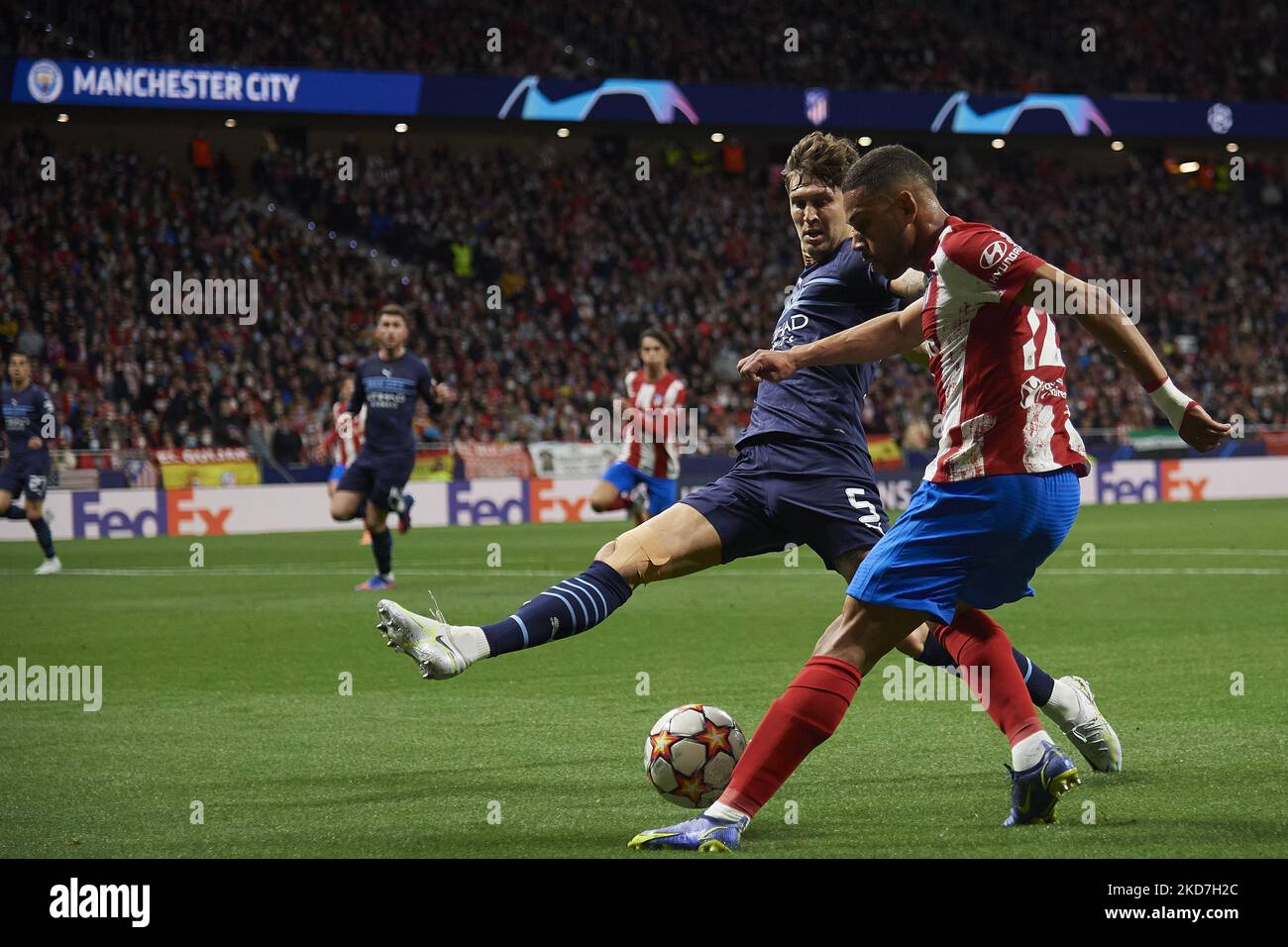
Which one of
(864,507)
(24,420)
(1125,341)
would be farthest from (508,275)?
(1125,341)

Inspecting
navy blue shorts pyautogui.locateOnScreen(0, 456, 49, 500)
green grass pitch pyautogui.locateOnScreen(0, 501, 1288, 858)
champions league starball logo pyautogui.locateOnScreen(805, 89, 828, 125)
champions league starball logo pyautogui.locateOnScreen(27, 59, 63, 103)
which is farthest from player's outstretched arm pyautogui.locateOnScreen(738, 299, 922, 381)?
champions league starball logo pyautogui.locateOnScreen(805, 89, 828, 125)

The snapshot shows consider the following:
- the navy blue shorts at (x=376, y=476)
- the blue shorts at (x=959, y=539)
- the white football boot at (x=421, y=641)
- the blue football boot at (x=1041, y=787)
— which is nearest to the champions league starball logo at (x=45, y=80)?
the navy blue shorts at (x=376, y=476)

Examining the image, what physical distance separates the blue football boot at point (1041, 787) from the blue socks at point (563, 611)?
1389 millimetres

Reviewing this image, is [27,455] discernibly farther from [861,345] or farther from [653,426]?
[861,345]

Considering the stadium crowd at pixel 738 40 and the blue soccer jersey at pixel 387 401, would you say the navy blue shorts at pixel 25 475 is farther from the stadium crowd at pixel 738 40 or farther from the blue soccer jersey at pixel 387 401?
the stadium crowd at pixel 738 40

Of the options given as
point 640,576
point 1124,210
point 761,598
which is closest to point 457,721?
point 640,576

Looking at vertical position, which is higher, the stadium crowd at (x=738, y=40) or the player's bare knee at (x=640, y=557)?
the stadium crowd at (x=738, y=40)

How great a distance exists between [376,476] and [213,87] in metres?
19.0

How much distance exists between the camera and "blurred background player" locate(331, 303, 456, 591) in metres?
14.0

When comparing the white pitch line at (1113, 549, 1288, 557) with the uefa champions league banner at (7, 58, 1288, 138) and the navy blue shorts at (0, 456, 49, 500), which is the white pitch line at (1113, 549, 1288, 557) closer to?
the navy blue shorts at (0, 456, 49, 500)

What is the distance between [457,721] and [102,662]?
3311 mm

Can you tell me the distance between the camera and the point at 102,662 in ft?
31.5

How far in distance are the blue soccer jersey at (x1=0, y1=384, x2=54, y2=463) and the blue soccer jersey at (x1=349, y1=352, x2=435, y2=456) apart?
180 inches

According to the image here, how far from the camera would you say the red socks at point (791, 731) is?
457 cm
